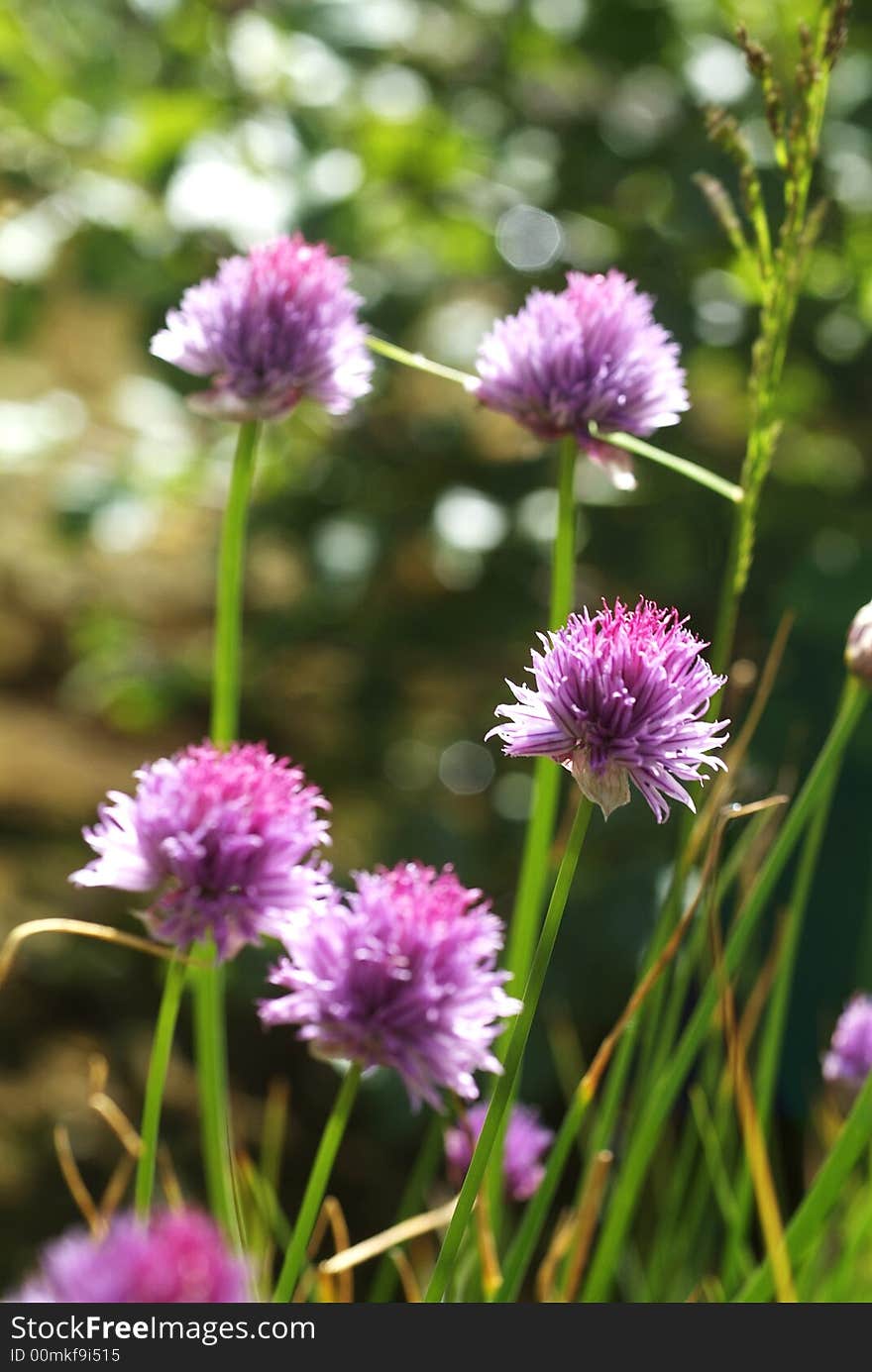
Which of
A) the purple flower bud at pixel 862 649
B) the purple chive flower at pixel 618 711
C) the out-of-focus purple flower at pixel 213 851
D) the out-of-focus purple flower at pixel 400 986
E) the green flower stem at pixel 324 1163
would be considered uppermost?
the purple flower bud at pixel 862 649

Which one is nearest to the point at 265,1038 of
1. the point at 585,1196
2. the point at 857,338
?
the point at 857,338

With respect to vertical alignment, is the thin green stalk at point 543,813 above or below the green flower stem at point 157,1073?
above

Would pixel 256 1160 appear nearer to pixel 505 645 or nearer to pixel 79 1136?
pixel 79 1136

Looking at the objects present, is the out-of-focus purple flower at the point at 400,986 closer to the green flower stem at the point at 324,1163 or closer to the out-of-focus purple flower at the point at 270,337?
the green flower stem at the point at 324,1163

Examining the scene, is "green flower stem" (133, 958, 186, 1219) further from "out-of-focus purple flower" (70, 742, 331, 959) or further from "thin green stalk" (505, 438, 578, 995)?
"thin green stalk" (505, 438, 578, 995)

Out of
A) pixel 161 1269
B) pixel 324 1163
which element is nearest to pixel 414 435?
pixel 324 1163

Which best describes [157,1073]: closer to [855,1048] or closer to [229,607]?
[229,607]

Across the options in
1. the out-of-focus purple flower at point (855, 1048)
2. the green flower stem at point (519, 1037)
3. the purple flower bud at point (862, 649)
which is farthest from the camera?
the out-of-focus purple flower at point (855, 1048)

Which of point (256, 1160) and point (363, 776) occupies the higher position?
point (363, 776)

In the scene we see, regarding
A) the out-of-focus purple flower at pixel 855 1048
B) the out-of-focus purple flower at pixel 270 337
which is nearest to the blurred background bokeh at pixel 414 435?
the out-of-focus purple flower at pixel 855 1048
